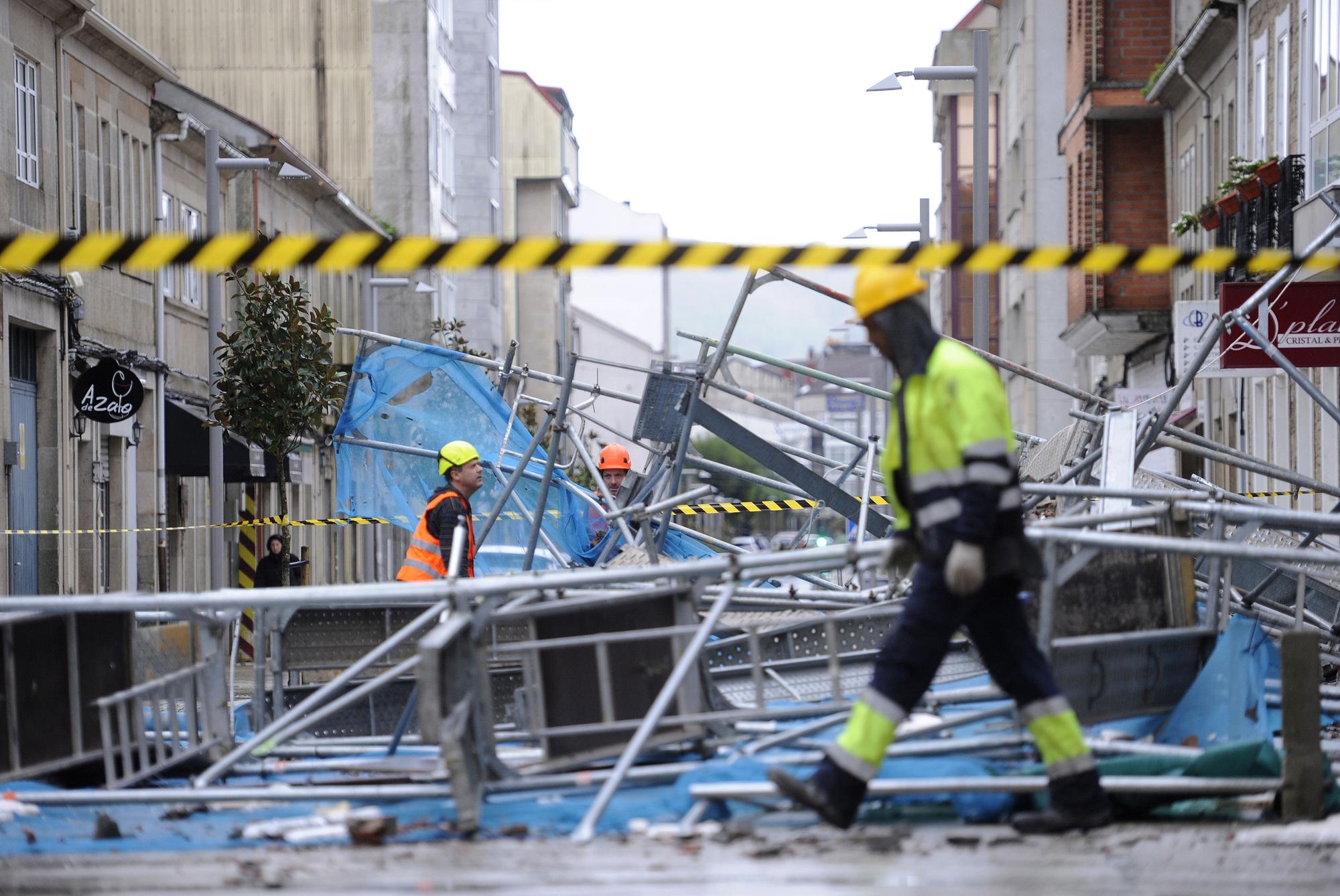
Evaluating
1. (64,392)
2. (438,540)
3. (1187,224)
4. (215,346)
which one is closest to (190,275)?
(215,346)

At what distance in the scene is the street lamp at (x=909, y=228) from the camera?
2681 centimetres

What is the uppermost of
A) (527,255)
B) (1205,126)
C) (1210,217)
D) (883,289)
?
(1205,126)

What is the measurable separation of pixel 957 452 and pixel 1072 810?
111 centimetres

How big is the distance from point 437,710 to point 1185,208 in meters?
28.8

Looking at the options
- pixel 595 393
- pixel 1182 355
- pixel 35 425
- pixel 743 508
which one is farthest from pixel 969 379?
pixel 35 425

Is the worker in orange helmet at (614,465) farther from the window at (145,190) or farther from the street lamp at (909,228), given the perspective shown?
the window at (145,190)

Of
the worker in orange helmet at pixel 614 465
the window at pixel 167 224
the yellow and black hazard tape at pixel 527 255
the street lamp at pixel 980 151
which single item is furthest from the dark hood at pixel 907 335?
the window at pixel 167 224

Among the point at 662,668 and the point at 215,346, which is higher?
the point at 215,346

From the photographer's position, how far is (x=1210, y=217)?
78.2 ft

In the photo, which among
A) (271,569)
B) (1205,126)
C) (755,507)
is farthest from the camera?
(1205,126)

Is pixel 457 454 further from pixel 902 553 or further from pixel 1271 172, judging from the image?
pixel 1271 172

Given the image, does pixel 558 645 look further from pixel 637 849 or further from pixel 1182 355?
pixel 1182 355

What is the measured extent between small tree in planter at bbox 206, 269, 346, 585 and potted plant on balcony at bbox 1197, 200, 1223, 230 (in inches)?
401

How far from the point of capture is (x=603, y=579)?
22.8 ft
